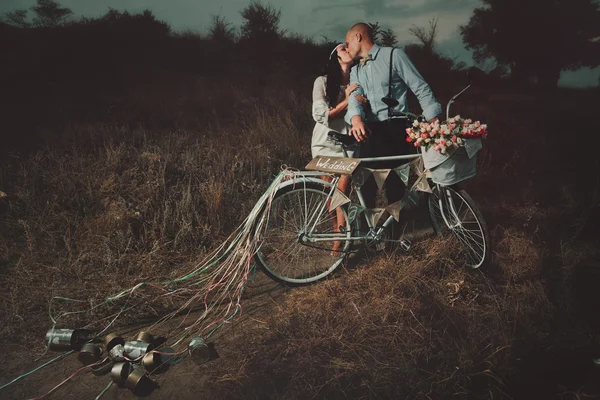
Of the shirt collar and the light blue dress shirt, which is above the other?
the shirt collar

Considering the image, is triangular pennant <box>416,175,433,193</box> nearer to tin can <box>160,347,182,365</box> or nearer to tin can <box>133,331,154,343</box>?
tin can <box>160,347,182,365</box>

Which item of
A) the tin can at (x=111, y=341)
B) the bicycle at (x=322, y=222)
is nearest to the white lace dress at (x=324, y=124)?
the bicycle at (x=322, y=222)

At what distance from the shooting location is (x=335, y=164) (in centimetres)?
314

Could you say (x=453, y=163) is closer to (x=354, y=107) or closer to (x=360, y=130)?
(x=360, y=130)

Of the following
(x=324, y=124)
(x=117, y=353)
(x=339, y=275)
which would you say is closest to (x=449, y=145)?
(x=324, y=124)

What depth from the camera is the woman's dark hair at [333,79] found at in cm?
351

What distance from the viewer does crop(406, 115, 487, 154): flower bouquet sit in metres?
2.88

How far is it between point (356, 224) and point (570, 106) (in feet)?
21.6

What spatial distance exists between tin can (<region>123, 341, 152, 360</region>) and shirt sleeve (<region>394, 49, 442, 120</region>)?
261 cm

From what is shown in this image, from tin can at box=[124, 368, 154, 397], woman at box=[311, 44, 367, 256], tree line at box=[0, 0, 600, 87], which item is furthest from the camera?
tree line at box=[0, 0, 600, 87]

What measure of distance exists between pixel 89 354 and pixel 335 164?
2.19 metres

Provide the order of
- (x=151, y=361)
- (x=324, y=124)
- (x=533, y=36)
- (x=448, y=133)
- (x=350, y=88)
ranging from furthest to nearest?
(x=533, y=36) < (x=324, y=124) < (x=350, y=88) < (x=448, y=133) < (x=151, y=361)

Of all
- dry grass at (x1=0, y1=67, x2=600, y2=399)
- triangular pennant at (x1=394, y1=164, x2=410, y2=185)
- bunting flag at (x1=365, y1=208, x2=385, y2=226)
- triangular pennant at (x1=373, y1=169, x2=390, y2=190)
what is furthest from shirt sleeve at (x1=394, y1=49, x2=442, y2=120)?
dry grass at (x1=0, y1=67, x2=600, y2=399)

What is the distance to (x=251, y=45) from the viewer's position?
38.6 feet
